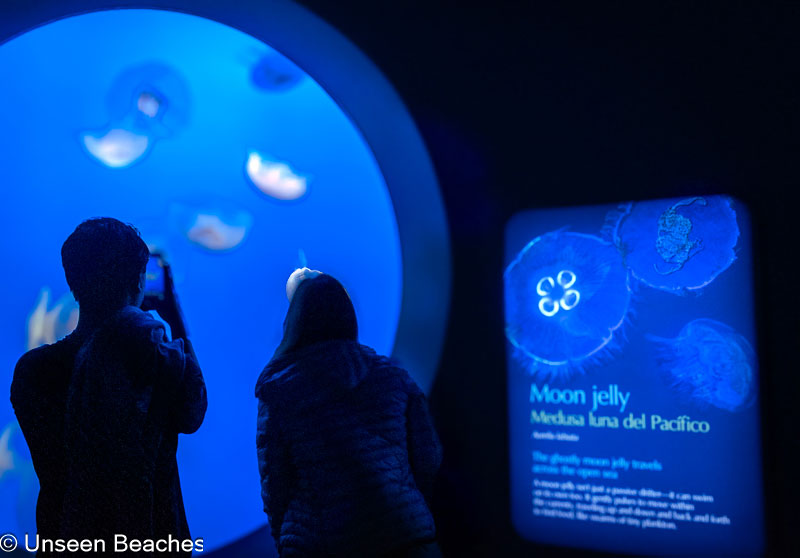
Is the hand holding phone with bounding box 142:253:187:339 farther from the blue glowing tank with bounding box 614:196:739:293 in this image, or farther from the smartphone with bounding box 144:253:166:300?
the blue glowing tank with bounding box 614:196:739:293

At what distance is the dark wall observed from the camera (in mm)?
2219

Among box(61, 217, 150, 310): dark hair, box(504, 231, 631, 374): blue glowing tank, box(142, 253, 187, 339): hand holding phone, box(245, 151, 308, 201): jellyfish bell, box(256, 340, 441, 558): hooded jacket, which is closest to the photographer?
box(256, 340, 441, 558): hooded jacket

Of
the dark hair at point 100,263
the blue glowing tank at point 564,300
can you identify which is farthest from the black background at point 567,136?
the dark hair at point 100,263

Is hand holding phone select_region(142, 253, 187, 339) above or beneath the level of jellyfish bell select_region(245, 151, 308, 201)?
beneath

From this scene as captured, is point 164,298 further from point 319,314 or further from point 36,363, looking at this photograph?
point 319,314

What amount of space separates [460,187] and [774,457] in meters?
1.58

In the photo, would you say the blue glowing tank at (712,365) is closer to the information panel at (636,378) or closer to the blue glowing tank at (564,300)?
the information panel at (636,378)

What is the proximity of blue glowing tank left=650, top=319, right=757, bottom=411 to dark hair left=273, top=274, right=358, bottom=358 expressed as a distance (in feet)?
3.98

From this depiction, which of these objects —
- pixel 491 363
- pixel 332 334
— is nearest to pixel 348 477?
pixel 332 334

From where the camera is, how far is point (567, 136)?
2588 mm

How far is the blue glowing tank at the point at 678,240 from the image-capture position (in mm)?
2221

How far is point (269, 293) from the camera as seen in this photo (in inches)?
106

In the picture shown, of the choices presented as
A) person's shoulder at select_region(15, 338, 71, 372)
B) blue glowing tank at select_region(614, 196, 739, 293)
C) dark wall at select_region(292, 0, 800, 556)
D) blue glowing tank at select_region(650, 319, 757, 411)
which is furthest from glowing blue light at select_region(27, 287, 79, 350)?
blue glowing tank at select_region(650, 319, 757, 411)

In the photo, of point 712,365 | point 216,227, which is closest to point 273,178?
point 216,227
